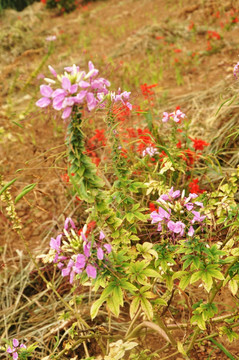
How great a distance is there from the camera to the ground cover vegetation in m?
1.05

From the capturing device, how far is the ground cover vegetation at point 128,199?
105 centimetres

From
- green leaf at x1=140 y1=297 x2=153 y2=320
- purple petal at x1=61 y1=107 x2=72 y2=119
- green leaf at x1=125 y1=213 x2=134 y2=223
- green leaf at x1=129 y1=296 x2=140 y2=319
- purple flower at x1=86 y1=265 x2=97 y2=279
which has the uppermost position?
purple petal at x1=61 y1=107 x2=72 y2=119

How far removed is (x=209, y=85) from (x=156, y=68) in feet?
4.13

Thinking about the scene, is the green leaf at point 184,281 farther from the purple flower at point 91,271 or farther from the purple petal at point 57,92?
the purple petal at point 57,92

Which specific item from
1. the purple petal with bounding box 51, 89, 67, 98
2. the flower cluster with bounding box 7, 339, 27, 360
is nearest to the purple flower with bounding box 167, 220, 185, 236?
the purple petal with bounding box 51, 89, 67, 98

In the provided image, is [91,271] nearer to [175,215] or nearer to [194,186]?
[175,215]

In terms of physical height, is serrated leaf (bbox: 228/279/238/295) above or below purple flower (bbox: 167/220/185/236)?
below

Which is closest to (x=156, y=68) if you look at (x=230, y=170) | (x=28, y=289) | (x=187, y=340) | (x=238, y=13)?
(x=238, y=13)

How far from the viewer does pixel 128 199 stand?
1291 mm

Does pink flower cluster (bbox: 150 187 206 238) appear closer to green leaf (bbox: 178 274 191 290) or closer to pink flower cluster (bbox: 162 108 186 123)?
green leaf (bbox: 178 274 191 290)

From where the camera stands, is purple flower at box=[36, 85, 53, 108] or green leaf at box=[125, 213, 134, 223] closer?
purple flower at box=[36, 85, 53, 108]

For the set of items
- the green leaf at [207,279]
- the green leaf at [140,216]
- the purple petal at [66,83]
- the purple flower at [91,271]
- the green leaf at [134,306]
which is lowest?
the green leaf at [134,306]

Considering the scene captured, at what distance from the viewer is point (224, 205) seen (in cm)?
146

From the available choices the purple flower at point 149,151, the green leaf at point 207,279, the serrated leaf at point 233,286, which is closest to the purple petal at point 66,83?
the green leaf at point 207,279
